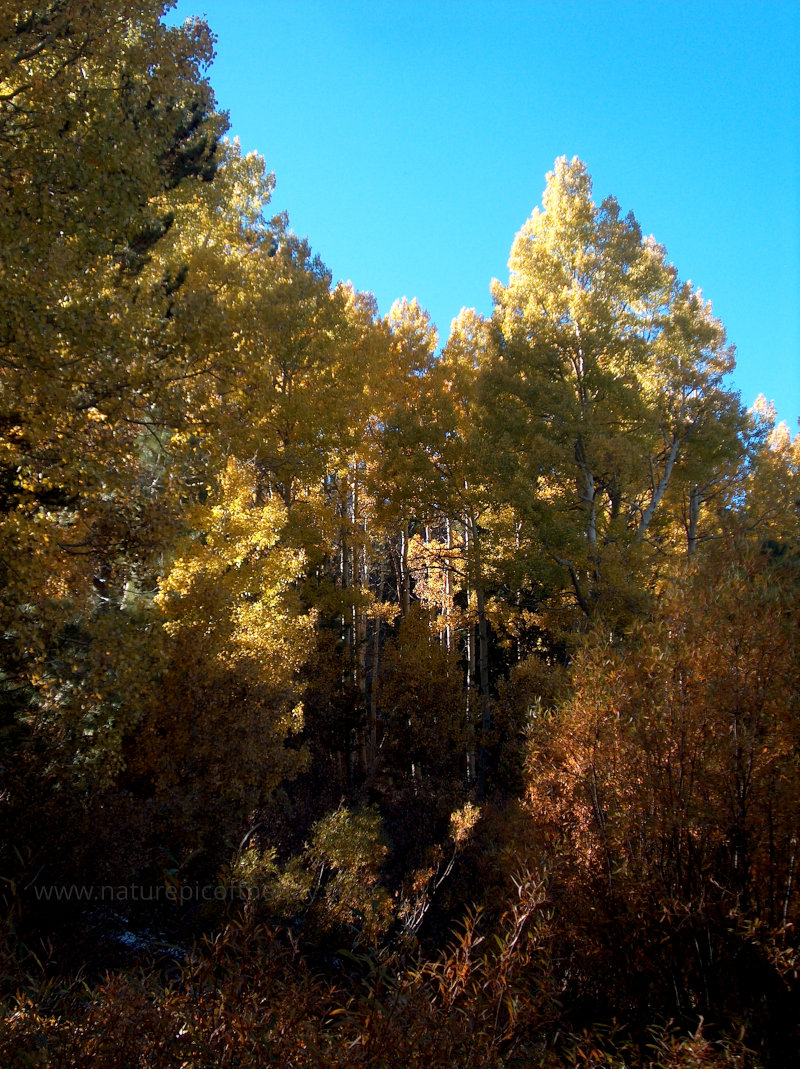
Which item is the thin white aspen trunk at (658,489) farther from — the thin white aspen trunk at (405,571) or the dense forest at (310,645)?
the thin white aspen trunk at (405,571)

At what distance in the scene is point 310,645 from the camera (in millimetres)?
11336

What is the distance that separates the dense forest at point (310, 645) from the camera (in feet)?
11.9

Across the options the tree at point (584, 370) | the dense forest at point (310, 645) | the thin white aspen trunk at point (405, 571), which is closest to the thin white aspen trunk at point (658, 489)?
the tree at point (584, 370)

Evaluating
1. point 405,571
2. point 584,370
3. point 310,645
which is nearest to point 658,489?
point 584,370

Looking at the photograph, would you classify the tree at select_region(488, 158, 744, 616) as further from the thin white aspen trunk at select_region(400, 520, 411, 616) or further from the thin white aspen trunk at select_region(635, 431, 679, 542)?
the thin white aspen trunk at select_region(400, 520, 411, 616)

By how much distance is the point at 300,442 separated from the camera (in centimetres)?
1191

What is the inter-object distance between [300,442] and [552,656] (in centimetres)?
944

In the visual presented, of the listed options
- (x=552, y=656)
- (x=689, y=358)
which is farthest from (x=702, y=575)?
(x=552, y=656)

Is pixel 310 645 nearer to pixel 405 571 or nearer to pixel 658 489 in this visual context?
pixel 405 571

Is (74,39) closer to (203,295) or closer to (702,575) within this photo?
(203,295)

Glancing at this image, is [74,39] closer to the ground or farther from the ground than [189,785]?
farther from the ground

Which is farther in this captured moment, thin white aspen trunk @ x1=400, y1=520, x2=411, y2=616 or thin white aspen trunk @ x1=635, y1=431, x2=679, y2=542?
thin white aspen trunk @ x1=400, y1=520, x2=411, y2=616

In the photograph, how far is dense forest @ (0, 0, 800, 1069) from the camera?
11.9 ft

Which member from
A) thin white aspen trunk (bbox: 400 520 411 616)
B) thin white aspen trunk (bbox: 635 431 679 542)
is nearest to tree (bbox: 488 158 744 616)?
thin white aspen trunk (bbox: 635 431 679 542)
